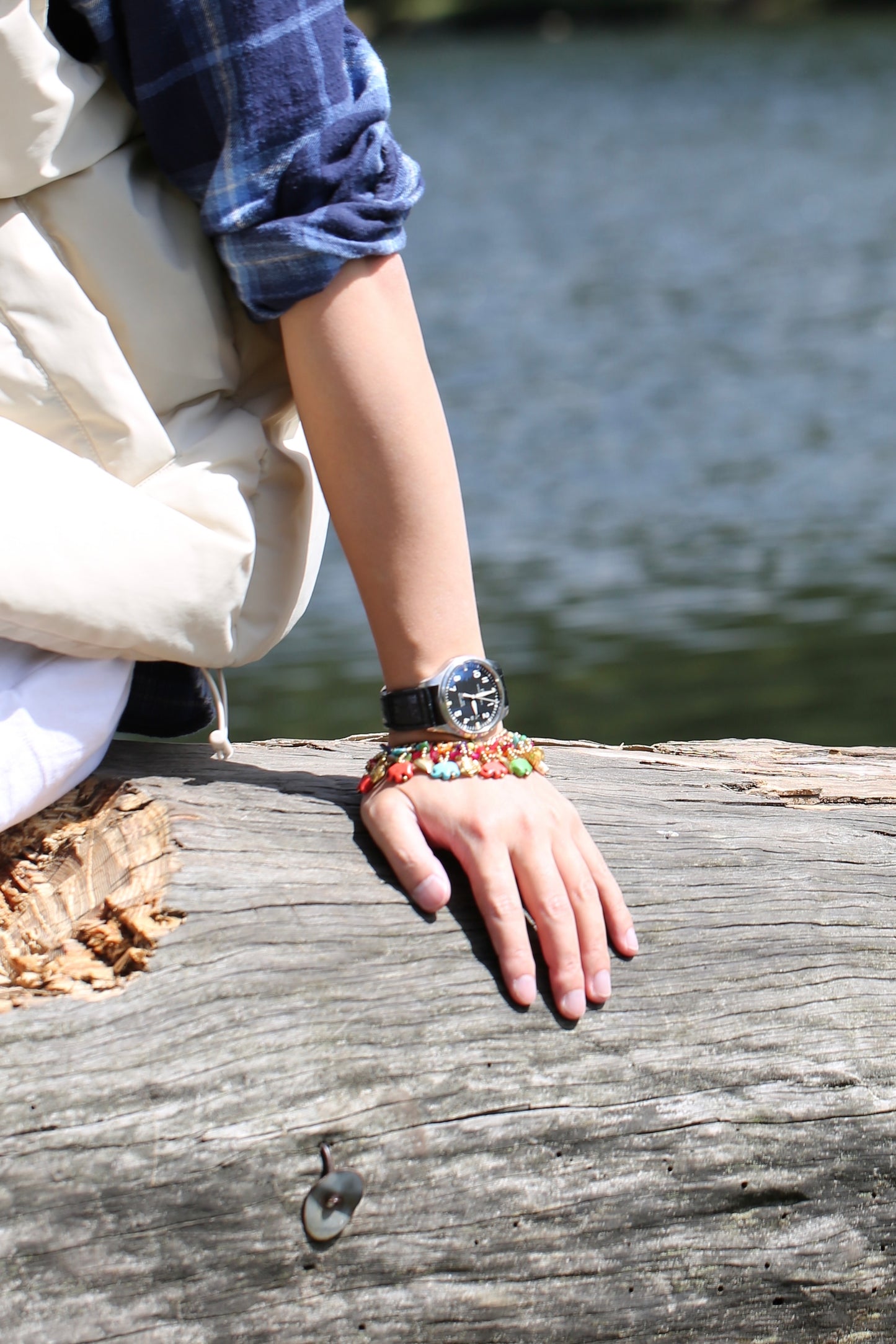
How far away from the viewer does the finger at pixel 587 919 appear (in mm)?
1296

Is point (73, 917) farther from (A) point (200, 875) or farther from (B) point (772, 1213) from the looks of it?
(B) point (772, 1213)

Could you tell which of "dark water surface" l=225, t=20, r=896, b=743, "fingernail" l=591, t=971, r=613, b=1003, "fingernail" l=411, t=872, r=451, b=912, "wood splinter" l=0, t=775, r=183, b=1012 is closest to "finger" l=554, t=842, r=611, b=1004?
"fingernail" l=591, t=971, r=613, b=1003

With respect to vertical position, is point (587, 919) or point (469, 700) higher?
point (469, 700)

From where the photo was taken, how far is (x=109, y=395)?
1.27 m

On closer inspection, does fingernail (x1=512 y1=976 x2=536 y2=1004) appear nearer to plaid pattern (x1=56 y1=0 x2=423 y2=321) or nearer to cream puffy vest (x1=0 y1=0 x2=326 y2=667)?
cream puffy vest (x1=0 y1=0 x2=326 y2=667)

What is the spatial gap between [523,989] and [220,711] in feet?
1.42

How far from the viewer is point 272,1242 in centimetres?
122

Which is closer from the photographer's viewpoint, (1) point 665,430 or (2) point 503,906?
(2) point 503,906

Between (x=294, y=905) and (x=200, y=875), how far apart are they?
0.30 feet

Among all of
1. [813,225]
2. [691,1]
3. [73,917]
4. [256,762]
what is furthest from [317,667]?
[691,1]

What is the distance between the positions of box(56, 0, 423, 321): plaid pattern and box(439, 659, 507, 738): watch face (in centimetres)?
37

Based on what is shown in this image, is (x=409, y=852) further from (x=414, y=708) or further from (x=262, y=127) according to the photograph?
(x=262, y=127)

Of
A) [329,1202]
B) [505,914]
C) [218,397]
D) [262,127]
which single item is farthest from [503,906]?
[262,127]

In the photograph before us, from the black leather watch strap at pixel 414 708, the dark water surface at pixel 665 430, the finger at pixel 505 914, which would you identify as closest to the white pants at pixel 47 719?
the black leather watch strap at pixel 414 708
